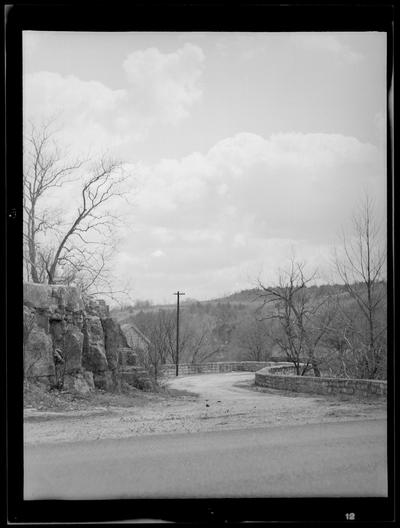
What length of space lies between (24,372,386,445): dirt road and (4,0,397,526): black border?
1272mm

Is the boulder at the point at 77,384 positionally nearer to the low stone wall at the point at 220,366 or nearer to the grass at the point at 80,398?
the grass at the point at 80,398

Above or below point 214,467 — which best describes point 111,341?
above

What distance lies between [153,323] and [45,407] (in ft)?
24.1

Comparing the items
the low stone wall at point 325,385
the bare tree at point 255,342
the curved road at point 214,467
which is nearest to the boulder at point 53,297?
the curved road at point 214,467

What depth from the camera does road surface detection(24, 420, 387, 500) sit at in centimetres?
346

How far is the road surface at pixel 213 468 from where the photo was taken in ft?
11.4

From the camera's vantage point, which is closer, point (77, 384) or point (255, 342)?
point (77, 384)

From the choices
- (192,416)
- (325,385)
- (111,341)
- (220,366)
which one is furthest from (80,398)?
(220,366)

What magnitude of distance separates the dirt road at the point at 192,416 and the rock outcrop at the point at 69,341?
769 mm

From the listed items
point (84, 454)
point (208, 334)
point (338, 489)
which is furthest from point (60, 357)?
point (208, 334)

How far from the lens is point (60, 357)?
25.2ft

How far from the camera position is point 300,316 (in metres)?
11.9
